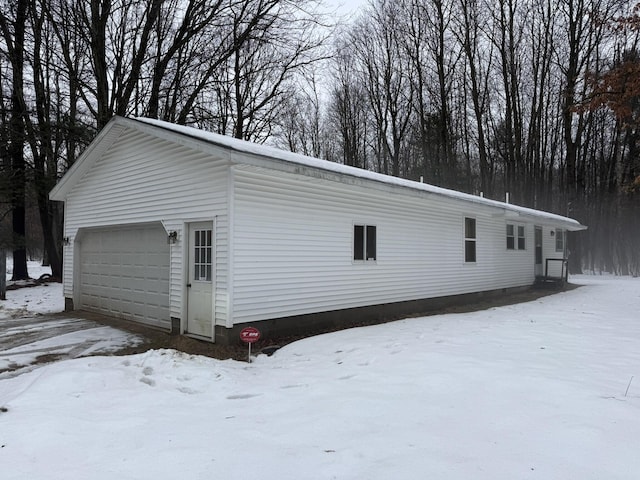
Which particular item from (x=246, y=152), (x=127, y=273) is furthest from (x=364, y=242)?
(x=127, y=273)

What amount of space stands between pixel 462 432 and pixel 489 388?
1169 mm

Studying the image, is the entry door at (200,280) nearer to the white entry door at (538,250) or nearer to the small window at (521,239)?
the small window at (521,239)

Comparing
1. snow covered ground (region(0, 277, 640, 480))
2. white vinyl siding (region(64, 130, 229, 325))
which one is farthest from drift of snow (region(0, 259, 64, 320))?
snow covered ground (region(0, 277, 640, 480))

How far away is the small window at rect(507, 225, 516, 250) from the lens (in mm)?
14766

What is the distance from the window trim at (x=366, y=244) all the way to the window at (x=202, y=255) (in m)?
3.01

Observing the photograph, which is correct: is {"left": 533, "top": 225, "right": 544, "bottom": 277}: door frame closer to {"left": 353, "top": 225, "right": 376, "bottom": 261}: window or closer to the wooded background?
the wooded background

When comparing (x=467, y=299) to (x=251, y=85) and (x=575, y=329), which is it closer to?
(x=575, y=329)

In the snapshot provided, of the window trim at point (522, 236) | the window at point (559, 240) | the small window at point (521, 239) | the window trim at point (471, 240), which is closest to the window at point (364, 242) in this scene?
the window trim at point (471, 240)

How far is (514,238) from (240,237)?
11.6 m

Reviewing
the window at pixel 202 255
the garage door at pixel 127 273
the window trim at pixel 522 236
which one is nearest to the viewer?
the window at pixel 202 255

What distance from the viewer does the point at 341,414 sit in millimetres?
3768

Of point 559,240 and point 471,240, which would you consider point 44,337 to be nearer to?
point 471,240

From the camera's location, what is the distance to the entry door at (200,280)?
716cm

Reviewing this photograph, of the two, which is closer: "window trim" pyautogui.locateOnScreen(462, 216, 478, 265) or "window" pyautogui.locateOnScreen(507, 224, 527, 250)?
"window trim" pyautogui.locateOnScreen(462, 216, 478, 265)
